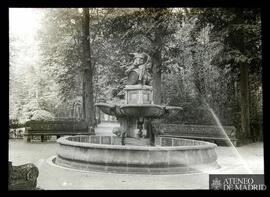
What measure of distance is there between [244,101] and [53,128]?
680 centimetres

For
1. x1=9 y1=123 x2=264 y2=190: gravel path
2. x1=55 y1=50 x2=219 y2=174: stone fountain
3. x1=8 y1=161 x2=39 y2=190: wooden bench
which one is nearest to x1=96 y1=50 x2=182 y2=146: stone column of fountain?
x1=55 y1=50 x2=219 y2=174: stone fountain

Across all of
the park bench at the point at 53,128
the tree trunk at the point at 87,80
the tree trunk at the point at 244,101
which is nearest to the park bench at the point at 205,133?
the tree trunk at the point at 244,101

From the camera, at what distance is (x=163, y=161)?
9875 millimetres

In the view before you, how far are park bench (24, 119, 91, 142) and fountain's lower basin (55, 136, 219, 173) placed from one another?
4016mm

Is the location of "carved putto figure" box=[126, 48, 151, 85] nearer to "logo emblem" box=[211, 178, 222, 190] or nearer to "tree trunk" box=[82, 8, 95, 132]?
"tree trunk" box=[82, 8, 95, 132]

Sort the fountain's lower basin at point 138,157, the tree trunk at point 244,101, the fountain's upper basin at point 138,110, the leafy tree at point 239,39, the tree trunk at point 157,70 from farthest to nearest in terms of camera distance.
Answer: the tree trunk at point 157,70 < the tree trunk at point 244,101 < the leafy tree at point 239,39 < the fountain's upper basin at point 138,110 < the fountain's lower basin at point 138,157

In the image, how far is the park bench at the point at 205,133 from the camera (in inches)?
595

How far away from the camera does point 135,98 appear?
11.8 metres

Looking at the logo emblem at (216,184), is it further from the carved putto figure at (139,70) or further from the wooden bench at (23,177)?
the wooden bench at (23,177)

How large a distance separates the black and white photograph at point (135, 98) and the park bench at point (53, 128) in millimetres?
39

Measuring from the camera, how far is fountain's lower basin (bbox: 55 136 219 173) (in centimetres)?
980
